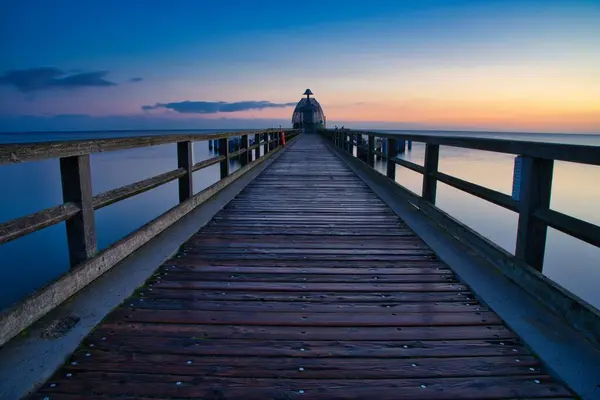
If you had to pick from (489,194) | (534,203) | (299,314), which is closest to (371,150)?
(489,194)

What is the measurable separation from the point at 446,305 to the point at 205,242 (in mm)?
2399

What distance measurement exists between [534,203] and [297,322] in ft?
6.08

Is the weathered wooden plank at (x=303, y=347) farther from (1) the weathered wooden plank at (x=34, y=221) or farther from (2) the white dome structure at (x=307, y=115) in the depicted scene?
(2) the white dome structure at (x=307, y=115)

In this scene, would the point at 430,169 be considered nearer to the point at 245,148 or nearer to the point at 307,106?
the point at 245,148

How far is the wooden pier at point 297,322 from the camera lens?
1.79 m

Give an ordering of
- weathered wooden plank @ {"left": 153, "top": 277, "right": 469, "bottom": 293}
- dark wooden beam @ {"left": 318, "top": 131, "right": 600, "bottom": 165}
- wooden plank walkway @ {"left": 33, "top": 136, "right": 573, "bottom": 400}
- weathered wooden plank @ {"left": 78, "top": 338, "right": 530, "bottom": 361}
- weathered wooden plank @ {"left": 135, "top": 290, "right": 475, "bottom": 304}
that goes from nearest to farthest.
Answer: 1. wooden plank walkway @ {"left": 33, "top": 136, "right": 573, "bottom": 400}
2. weathered wooden plank @ {"left": 78, "top": 338, "right": 530, "bottom": 361}
3. dark wooden beam @ {"left": 318, "top": 131, "right": 600, "bottom": 165}
4. weathered wooden plank @ {"left": 135, "top": 290, "right": 475, "bottom": 304}
5. weathered wooden plank @ {"left": 153, "top": 277, "right": 469, "bottom": 293}

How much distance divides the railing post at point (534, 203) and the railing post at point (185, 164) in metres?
3.70

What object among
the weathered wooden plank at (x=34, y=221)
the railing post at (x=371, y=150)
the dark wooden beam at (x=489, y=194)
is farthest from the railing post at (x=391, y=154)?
the weathered wooden plank at (x=34, y=221)

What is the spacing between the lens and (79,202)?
2.70m

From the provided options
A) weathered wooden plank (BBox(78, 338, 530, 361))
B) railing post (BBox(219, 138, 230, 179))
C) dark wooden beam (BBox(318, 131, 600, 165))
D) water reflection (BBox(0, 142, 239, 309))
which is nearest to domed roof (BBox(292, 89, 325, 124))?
water reflection (BBox(0, 142, 239, 309))

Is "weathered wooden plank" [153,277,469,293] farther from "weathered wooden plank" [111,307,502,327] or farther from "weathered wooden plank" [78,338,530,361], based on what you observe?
"weathered wooden plank" [78,338,530,361]

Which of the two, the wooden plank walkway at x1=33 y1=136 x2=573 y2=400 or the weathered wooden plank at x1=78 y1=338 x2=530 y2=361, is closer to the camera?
the wooden plank walkway at x1=33 y1=136 x2=573 y2=400

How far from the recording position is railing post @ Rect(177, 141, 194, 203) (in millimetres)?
4918

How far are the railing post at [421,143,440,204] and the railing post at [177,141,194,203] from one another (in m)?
3.03
